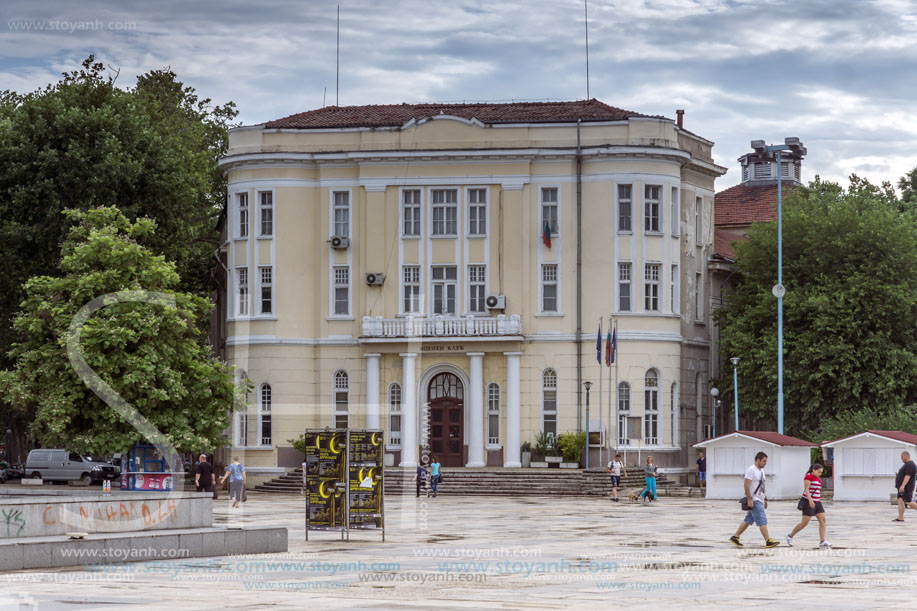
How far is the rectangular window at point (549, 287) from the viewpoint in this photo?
186ft

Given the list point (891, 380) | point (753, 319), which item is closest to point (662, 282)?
point (753, 319)

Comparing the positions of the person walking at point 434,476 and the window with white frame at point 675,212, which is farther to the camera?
the window with white frame at point 675,212

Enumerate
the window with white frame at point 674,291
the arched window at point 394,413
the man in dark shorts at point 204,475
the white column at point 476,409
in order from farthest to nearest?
1. the window with white frame at point 674,291
2. the arched window at point 394,413
3. the white column at point 476,409
4. the man in dark shorts at point 204,475

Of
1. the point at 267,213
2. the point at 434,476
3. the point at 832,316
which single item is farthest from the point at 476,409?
the point at 832,316

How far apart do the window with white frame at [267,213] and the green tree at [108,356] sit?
9.91m

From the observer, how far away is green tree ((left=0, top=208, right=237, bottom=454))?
151ft

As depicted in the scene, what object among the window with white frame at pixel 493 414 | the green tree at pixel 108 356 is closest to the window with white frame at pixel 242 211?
the green tree at pixel 108 356

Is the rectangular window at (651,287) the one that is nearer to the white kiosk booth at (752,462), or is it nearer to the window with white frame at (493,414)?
the window with white frame at (493,414)

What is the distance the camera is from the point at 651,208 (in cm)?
5678

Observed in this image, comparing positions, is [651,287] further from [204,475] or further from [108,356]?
[204,475]

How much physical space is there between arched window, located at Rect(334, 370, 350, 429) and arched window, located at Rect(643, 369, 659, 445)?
11398mm

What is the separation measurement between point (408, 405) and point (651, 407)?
363 inches

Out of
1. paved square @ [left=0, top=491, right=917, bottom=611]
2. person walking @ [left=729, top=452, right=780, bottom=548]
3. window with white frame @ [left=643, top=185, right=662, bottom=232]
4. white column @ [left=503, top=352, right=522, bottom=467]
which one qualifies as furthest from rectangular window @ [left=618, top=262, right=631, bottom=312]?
person walking @ [left=729, top=452, right=780, bottom=548]

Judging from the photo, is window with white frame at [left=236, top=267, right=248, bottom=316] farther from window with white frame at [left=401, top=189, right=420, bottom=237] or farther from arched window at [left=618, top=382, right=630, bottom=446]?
arched window at [left=618, top=382, right=630, bottom=446]
